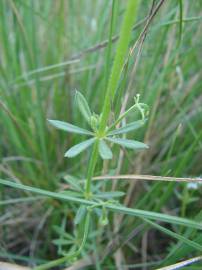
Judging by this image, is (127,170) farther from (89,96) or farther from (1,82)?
(1,82)

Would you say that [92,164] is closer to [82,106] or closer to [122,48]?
[82,106]

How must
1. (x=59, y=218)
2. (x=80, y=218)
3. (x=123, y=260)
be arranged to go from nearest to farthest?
(x=80, y=218) < (x=123, y=260) < (x=59, y=218)

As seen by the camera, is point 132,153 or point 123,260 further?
point 132,153

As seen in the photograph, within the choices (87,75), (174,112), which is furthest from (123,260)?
(87,75)

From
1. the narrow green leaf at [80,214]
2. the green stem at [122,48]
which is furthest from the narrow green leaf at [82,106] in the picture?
the narrow green leaf at [80,214]

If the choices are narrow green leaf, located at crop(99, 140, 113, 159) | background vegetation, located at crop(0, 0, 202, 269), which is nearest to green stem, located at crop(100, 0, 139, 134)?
narrow green leaf, located at crop(99, 140, 113, 159)

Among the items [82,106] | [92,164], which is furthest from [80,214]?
[82,106]

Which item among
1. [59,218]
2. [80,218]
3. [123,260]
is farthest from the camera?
[59,218]

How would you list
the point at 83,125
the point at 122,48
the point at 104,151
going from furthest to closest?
the point at 83,125, the point at 104,151, the point at 122,48

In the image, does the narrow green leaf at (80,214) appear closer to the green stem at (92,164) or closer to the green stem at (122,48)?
the green stem at (92,164)
